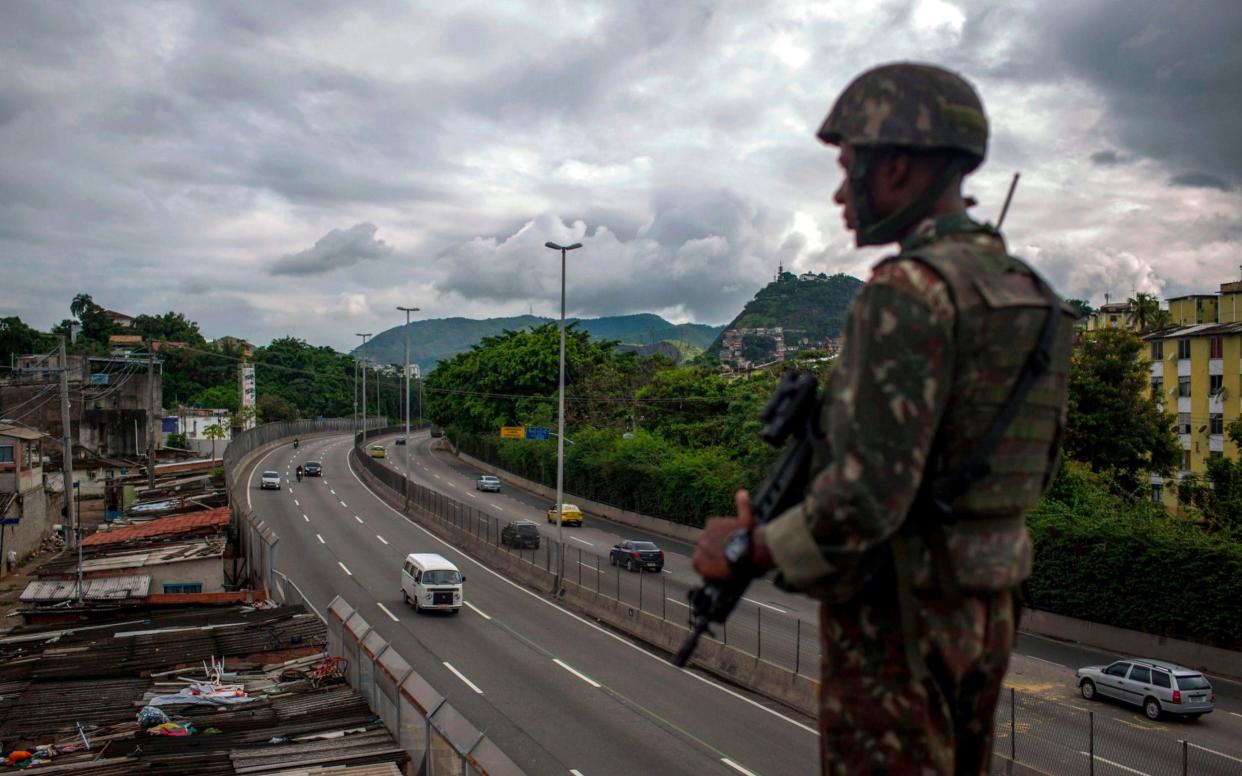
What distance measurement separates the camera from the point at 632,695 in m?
22.1

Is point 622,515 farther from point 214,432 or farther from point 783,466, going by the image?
point 783,466

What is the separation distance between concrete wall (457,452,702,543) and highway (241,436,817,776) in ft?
42.6

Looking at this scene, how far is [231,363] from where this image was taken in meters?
122

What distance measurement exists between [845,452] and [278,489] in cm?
6416

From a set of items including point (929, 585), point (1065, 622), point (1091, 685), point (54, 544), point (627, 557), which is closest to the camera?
point (929, 585)

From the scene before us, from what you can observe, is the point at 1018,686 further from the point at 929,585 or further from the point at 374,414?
the point at 374,414

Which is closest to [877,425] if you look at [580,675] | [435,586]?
[580,675]

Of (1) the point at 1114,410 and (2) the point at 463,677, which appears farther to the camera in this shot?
(1) the point at 1114,410

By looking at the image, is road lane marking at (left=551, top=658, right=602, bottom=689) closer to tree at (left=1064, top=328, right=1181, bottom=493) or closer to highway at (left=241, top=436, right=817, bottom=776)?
highway at (left=241, top=436, right=817, bottom=776)

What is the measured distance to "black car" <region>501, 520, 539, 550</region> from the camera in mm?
40438

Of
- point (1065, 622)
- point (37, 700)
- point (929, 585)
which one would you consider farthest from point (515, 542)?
point (929, 585)

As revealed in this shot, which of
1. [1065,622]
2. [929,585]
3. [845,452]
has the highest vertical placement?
[845,452]

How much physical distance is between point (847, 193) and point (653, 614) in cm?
2615

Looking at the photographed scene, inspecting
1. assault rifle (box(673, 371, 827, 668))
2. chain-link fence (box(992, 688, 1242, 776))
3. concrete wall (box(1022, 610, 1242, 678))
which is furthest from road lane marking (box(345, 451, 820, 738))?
concrete wall (box(1022, 610, 1242, 678))
